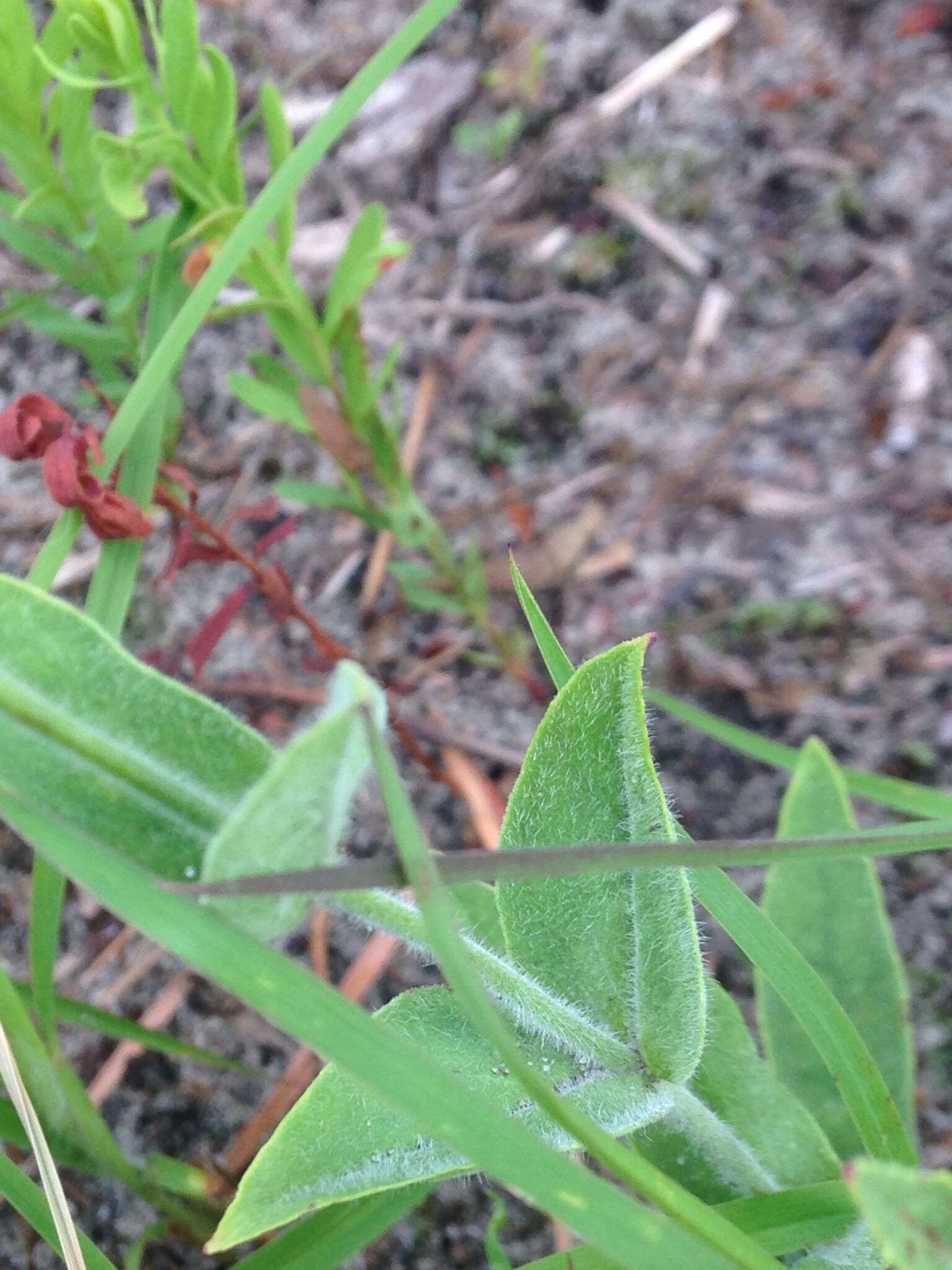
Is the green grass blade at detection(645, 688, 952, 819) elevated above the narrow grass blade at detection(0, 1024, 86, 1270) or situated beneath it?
situated beneath

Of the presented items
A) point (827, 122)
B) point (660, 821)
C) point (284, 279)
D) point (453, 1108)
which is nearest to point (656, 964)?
point (660, 821)

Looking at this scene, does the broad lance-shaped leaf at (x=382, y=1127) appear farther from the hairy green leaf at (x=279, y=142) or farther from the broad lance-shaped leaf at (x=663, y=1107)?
the hairy green leaf at (x=279, y=142)

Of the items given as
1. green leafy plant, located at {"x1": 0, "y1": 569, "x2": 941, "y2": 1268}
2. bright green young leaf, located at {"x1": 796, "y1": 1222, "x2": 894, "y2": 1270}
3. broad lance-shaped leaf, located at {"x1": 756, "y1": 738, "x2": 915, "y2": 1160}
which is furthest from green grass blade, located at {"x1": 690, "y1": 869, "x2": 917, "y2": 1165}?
broad lance-shaped leaf, located at {"x1": 756, "y1": 738, "x2": 915, "y2": 1160}

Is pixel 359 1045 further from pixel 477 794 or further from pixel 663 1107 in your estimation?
pixel 477 794

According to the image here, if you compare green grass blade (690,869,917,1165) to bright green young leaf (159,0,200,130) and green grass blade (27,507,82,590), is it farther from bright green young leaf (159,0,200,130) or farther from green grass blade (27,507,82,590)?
bright green young leaf (159,0,200,130)

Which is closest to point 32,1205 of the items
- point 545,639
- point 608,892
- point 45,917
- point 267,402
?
point 45,917

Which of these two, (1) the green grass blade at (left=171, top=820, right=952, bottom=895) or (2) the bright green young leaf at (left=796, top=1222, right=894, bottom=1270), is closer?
(1) the green grass blade at (left=171, top=820, right=952, bottom=895)
